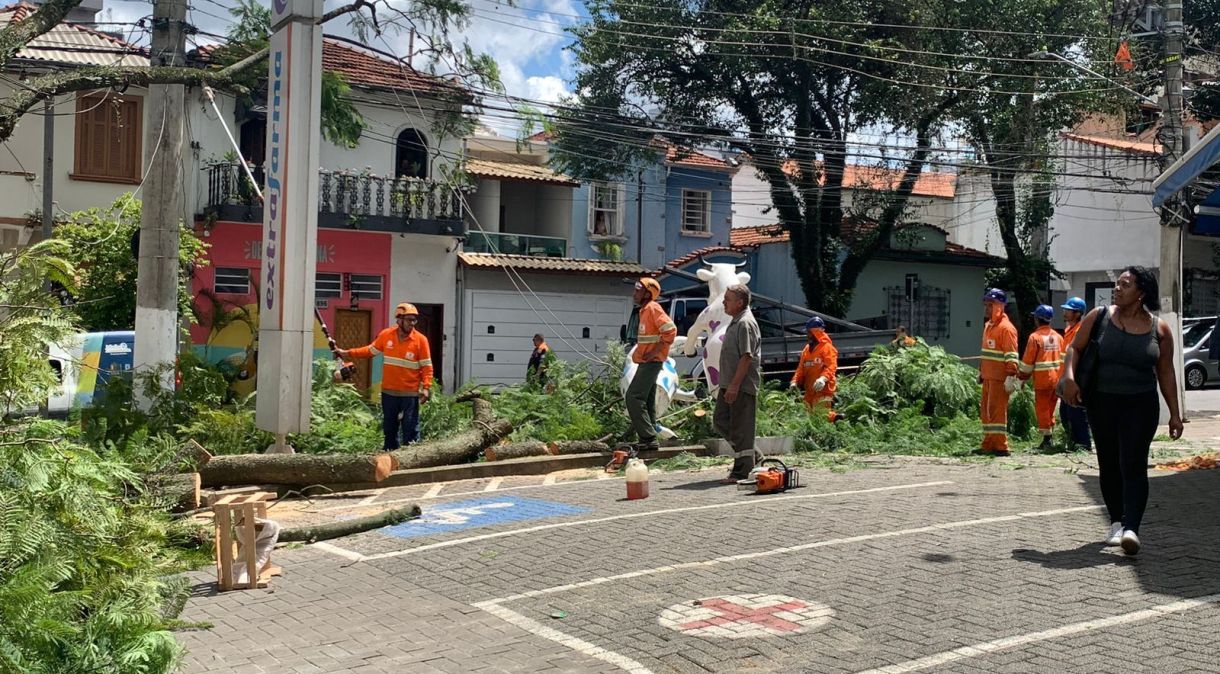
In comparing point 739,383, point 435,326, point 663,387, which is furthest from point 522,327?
point 739,383

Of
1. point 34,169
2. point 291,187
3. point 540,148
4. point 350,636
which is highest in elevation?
point 540,148

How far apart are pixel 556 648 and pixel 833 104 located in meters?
26.6

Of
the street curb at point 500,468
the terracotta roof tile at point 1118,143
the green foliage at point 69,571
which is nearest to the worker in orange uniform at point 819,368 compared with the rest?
the street curb at point 500,468

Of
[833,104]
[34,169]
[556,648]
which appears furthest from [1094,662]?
[833,104]

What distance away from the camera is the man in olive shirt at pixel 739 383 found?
10328mm

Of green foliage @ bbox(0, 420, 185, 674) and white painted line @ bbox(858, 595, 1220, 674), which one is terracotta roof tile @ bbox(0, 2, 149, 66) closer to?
green foliage @ bbox(0, 420, 185, 674)

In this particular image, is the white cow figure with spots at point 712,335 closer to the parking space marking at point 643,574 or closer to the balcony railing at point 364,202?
the parking space marking at point 643,574

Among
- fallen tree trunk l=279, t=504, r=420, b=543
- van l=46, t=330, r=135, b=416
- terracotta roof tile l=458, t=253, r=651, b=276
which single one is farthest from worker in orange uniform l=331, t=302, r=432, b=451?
terracotta roof tile l=458, t=253, r=651, b=276

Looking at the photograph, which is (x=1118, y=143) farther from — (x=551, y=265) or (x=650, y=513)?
A: (x=650, y=513)

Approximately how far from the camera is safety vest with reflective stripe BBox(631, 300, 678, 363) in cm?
1228

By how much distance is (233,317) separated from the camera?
2262 cm

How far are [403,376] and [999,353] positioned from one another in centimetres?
654

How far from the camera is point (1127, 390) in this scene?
7.01 meters

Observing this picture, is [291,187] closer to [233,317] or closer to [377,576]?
[377,576]
